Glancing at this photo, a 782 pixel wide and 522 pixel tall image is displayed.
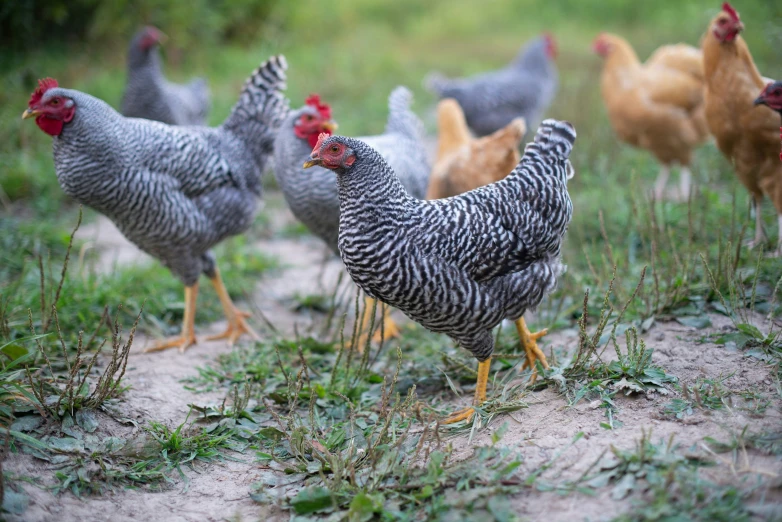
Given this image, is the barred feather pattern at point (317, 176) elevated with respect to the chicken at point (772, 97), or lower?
lower

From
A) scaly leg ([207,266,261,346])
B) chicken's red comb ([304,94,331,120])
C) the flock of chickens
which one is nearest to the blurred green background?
the flock of chickens

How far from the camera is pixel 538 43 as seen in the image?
8930mm

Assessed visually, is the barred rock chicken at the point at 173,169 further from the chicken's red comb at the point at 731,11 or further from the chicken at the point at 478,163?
the chicken's red comb at the point at 731,11

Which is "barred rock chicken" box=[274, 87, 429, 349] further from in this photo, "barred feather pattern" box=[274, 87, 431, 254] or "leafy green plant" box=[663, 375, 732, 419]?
"leafy green plant" box=[663, 375, 732, 419]

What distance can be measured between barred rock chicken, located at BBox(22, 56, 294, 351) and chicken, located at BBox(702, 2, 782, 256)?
331 centimetres

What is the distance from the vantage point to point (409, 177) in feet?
16.2

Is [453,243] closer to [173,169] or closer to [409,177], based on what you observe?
[409,177]

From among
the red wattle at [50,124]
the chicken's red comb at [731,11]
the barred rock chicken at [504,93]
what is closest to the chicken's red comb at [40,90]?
the red wattle at [50,124]

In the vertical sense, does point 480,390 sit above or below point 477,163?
below

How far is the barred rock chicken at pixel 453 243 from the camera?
120 inches

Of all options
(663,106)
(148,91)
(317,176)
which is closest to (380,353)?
(317,176)

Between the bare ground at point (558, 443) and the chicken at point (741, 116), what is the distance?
1.26m

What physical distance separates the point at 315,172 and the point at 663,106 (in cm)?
387

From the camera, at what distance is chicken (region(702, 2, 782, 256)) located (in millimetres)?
4312
